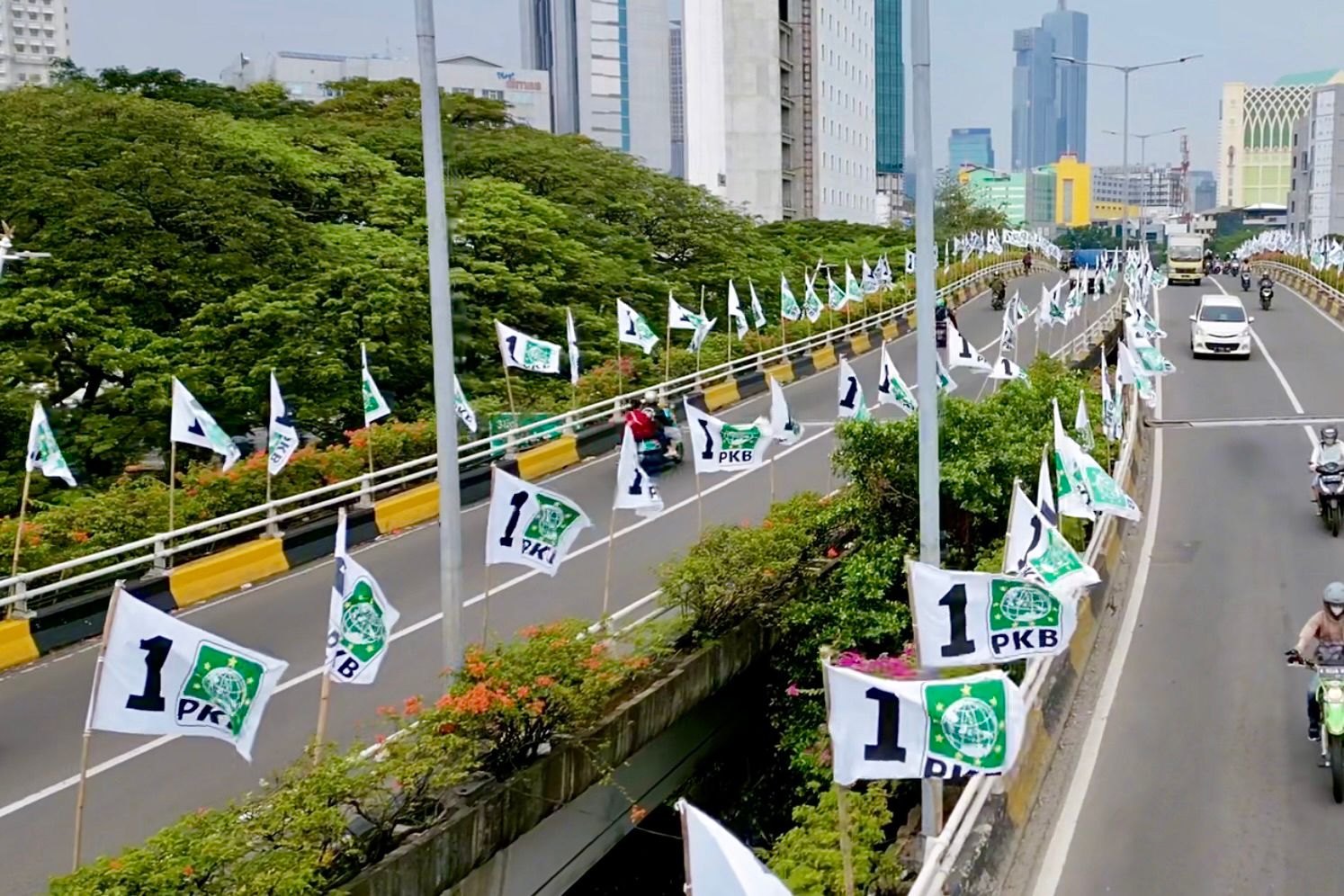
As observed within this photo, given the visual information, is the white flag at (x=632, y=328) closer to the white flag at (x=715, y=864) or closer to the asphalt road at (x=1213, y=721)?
the asphalt road at (x=1213, y=721)

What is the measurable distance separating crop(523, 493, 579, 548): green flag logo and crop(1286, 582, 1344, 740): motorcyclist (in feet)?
19.7

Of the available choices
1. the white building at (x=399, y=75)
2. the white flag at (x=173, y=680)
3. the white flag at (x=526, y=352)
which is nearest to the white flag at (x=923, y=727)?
the white flag at (x=173, y=680)

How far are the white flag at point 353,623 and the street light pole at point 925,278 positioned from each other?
4237mm

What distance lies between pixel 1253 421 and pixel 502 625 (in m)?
19.4

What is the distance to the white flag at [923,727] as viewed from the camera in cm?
729

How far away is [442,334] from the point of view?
10.4 metres

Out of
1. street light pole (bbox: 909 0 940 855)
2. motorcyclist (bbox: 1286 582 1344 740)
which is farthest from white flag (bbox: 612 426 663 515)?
motorcyclist (bbox: 1286 582 1344 740)

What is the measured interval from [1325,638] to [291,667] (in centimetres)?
937

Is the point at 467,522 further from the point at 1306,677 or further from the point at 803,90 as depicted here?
the point at 803,90

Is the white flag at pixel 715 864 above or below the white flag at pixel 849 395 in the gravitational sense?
below

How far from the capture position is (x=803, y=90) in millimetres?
92438

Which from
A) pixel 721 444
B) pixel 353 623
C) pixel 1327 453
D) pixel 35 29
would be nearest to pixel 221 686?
pixel 353 623

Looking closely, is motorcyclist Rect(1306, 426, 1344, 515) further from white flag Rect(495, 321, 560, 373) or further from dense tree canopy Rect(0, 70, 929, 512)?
dense tree canopy Rect(0, 70, 929, 512)

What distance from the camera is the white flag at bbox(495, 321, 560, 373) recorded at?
20.1m
